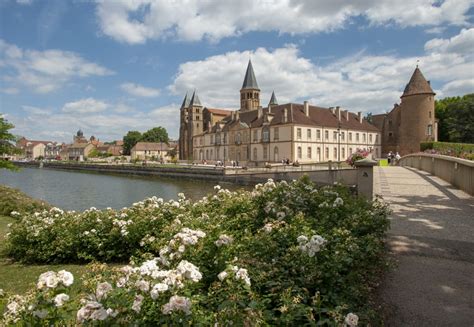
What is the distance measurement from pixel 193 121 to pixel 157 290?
3335 inches

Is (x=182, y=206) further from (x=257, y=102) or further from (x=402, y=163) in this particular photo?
(x=257, y=102)

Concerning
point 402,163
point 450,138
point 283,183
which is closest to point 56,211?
point 283,183

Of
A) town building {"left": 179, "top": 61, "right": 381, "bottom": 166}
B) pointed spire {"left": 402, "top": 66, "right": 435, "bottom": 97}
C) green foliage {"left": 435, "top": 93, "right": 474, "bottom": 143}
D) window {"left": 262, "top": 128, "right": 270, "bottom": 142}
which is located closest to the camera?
pointed spire {"left": 402, "top": 66, "right": 435, "bottom": 97}

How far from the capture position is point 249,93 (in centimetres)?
8194

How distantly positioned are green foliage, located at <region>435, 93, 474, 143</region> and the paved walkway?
192 ft

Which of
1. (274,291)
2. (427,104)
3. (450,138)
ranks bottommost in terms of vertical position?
(274,291)

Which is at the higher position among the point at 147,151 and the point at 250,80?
the point at 250,80

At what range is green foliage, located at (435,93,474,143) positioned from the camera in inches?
2269

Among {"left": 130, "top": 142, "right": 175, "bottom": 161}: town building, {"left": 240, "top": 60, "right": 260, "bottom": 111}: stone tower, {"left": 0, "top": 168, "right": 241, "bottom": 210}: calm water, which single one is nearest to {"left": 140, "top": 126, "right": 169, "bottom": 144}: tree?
{"left": 130, "top": 142, "right": 175, "bottom": 161}: town building

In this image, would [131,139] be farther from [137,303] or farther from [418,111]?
[137,303]

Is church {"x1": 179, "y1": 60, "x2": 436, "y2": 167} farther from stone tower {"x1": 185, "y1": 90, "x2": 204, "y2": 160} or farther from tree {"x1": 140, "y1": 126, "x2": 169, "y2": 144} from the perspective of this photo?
tree {"x1": 140, "y1": 126, "x2": 169, "y2": 144}

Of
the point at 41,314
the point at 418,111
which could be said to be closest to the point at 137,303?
the point at 41,314

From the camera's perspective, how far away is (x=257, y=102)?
82125 millimetres

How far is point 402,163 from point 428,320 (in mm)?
35303
